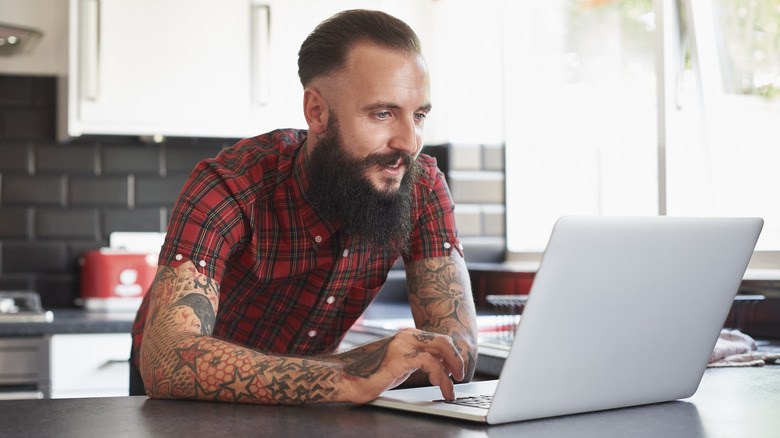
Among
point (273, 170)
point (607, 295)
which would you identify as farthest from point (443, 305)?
point (607, 295)

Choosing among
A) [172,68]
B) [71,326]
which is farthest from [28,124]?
[71,326]

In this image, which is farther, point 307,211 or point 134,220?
point 134,220

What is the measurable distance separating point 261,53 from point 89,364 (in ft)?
4.00

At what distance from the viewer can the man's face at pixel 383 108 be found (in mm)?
1355

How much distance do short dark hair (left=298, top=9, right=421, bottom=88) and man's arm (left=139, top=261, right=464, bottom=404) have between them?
1.62ft

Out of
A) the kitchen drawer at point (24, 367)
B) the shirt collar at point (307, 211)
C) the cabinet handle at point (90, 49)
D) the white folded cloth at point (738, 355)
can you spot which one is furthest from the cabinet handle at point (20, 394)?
the white folded cloth at point (738, 355)

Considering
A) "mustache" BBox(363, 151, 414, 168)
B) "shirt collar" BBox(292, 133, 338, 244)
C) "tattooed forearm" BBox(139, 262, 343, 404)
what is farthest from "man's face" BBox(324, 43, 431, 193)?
"tattooed forearm" BBox(139, 262, 343, 404)

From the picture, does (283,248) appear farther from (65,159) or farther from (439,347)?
(65,159)

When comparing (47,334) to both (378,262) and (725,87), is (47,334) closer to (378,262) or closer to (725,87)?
(378,262)

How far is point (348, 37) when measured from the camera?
1.43 m

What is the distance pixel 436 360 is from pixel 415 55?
558 millimetres

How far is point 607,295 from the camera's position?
3.05 feet

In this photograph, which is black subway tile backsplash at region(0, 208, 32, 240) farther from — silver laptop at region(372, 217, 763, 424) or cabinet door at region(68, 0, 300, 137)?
silver laptop at region(372, 217, 763, 424)

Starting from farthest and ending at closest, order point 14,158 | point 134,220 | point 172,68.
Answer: point 134,220, point 14,158, point 172,68
